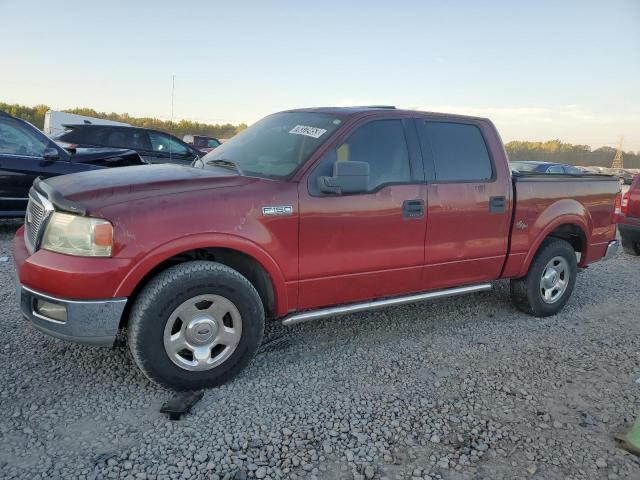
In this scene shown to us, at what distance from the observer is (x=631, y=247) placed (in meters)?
8.38

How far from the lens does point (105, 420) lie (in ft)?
9.36

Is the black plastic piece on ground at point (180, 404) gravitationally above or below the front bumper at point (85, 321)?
below

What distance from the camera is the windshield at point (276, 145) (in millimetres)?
3626

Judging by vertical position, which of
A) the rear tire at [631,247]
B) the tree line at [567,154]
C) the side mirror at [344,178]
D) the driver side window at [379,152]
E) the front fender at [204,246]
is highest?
the tree line at [567,154]

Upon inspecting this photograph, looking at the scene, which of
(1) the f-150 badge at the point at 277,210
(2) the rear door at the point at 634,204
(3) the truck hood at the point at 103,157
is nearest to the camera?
(1) the f-150 badge at the point at 277,210

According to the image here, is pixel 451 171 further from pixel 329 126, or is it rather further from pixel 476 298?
pixel 476 298

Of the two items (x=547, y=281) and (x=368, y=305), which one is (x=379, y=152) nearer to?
(x=368, y=305)

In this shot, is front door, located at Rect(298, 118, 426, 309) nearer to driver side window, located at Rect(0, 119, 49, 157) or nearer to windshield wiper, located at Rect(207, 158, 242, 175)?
windshield wiper, located at Rect(207, 158, 242, 175)

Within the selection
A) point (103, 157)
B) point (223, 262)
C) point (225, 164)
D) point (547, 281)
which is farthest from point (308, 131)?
point (103, 157)

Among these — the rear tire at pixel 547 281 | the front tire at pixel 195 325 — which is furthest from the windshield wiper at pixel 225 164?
the rear tire at pixel 547 281

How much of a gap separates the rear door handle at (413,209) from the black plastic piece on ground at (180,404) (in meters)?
1.96

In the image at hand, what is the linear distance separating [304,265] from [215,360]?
865 mm

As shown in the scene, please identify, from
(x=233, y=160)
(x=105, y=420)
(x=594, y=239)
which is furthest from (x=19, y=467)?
(x=594, y=239)

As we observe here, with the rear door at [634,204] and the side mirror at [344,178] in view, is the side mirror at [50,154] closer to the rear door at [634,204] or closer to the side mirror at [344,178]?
the side mirror at [344,178]
